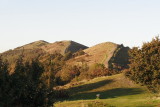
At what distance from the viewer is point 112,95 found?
37906 millimetres

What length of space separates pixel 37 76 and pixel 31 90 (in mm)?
1571

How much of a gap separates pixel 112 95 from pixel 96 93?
3353 mm

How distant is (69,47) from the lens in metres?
113

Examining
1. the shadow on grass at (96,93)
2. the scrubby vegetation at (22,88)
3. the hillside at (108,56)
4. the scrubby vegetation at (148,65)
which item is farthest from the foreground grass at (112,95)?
the hillside at (108,56)

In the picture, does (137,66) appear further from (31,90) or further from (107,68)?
(107,68)

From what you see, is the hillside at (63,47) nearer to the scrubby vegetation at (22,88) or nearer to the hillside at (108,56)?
the hillside at (108,56)

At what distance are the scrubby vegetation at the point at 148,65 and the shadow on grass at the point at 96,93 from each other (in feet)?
27.3

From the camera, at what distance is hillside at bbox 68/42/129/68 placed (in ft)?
214

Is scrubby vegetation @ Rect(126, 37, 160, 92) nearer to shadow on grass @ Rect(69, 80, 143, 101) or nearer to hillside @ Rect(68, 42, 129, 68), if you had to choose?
shadow on grass @ Rect(69, 80, 143, 101)

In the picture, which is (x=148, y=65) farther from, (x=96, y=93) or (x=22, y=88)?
(x=22, y=88)

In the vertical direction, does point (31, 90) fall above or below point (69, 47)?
below

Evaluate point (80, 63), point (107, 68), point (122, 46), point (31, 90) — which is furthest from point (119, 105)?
point (122, 46)

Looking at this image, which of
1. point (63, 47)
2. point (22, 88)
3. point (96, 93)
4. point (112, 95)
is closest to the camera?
point (22, 88)

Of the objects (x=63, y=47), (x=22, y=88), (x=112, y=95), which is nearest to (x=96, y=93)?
(x=112, y=95)
